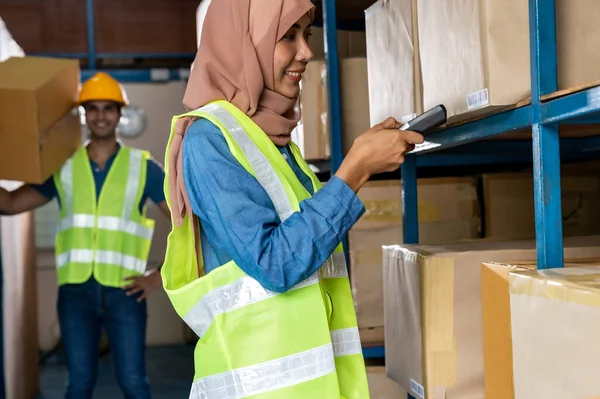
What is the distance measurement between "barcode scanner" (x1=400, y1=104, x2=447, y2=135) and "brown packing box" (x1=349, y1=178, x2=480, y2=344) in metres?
1.37

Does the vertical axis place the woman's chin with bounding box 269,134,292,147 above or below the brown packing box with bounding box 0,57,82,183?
below

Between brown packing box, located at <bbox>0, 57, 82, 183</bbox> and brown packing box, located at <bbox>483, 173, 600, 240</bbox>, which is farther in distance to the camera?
brown packing box, located at <bbox>0, 57, 82, 183</bbox>

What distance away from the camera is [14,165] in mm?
3328

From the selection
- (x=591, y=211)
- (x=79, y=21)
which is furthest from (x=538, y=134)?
(x=79, y=21)

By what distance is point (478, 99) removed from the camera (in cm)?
157

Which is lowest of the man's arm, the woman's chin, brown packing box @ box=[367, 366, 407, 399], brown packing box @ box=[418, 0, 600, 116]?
brown packing box @ box=[367, 366, 407, 399]

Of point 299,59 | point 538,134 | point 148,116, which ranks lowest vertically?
point 538,134

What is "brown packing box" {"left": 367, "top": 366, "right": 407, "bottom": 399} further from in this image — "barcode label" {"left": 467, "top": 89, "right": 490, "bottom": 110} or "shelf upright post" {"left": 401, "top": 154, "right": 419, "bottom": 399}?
"barcode label" {"left": 467, "top": 89, "right": 490, "bottom": 110}

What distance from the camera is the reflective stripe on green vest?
3.76 metres

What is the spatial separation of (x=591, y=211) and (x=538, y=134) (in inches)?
54.9

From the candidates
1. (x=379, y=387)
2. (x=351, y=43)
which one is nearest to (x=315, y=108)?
(x=351, y=43)

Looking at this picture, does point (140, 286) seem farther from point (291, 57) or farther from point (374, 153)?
point (374, 153)

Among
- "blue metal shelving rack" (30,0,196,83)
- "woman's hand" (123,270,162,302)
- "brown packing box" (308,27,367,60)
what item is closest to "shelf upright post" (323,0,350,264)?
"brown packing box" (308,27,367,60)

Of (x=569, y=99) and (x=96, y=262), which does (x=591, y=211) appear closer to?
(x=569, y=99)
